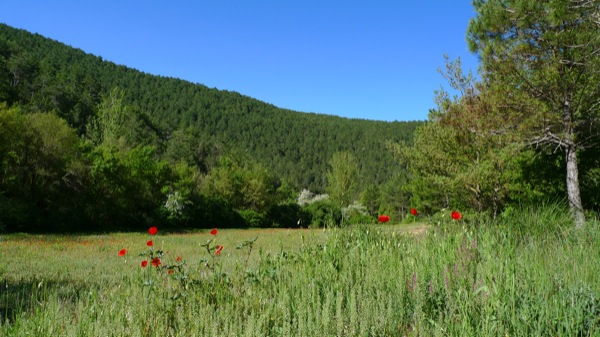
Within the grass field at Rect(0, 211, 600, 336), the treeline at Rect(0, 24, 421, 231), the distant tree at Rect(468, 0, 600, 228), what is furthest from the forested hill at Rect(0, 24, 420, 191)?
the grass field at Rect(0, 211, 600, 336)

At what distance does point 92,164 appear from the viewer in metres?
26.1

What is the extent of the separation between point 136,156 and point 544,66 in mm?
27200

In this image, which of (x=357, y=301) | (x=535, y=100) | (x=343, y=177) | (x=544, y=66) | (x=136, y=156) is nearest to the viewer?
(x=357, y=301)

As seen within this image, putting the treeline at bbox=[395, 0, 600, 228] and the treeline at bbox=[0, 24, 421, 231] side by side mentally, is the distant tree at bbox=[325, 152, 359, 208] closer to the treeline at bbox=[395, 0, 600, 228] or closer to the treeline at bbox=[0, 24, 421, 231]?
the treeline at bbox=[0, 24, 421, 231]

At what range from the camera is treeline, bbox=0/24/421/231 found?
76.8 feet

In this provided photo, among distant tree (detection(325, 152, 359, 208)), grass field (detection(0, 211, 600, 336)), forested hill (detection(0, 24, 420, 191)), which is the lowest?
grass field (detection(0, 211, 600, 336))

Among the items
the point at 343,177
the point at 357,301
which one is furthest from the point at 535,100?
the point at 343,177

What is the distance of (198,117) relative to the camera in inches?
4070

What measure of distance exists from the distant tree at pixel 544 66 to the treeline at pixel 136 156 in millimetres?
5972

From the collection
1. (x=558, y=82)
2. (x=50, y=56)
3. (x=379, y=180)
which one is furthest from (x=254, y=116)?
(x=558, y=82)

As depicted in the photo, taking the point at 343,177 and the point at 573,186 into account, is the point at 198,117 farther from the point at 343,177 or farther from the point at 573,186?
the point at 573,186

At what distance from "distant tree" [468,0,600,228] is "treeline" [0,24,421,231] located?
597 cm

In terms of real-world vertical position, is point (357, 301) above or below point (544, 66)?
below

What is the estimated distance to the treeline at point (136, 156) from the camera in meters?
23.4
